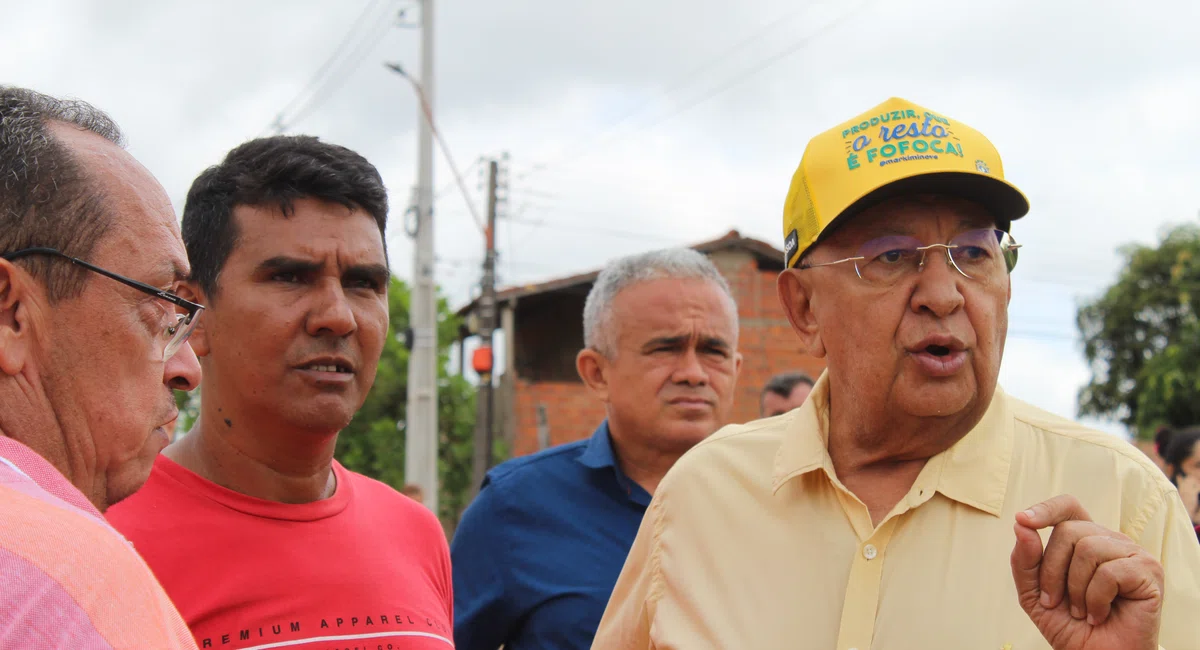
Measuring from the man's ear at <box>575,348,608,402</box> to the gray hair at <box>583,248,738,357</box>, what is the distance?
28 mm

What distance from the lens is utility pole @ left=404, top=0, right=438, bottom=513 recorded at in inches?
628

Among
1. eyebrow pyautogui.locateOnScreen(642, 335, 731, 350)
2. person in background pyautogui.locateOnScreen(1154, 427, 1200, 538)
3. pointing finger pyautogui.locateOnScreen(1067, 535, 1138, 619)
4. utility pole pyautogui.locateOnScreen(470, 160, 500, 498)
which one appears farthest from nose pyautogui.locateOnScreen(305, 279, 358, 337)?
utility pole pyautogui.locateOnScreen(470, 160, 500, 498)

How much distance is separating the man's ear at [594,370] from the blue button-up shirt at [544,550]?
0.28 m

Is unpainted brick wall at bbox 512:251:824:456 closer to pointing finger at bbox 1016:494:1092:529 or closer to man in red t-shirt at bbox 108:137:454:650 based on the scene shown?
man in red t-shirt at bbox 108:137:454:650

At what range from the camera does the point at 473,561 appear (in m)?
3.21

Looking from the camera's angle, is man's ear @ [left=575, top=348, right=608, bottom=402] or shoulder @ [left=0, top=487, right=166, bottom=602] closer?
shoulder @ [left=0, top=487, right=166, bottom=602]

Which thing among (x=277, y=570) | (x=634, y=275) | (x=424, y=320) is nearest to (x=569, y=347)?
(x=424, y=320)

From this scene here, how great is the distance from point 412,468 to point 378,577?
14053 mm

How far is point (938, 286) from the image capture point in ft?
6.77

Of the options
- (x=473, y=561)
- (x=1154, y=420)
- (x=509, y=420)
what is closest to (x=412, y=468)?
(x=509, y=420)

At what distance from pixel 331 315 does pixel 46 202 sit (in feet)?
3.31

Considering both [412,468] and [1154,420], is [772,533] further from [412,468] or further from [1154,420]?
[1154,420]

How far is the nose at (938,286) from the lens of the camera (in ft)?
6.76

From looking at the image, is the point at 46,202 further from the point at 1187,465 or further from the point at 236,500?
the point at 1187,465
